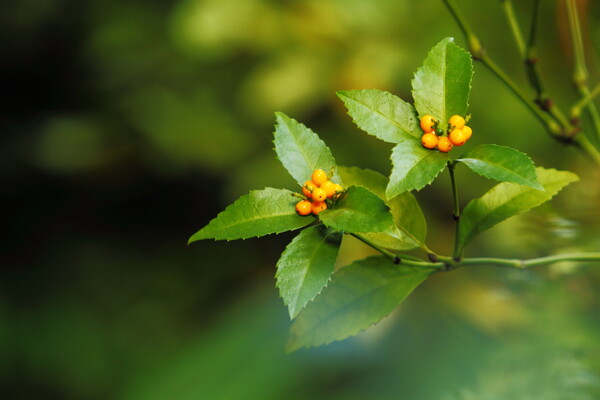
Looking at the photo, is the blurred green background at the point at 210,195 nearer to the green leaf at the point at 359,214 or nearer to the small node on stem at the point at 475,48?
the small node on stem at the point at 475,48

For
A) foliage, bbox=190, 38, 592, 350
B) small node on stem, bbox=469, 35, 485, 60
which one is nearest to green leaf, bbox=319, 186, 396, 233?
Answer: foliage, bbox=190, 38, 592, 350

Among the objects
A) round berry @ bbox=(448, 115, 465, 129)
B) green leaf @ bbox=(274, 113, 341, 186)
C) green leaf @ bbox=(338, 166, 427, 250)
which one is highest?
green leaf @ bbox=(274, 113, 341, 186)

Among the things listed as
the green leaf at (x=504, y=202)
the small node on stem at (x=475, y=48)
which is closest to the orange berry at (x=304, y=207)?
the green leaf at (x=504, y=202)

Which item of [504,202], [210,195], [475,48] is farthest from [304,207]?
[210,195]

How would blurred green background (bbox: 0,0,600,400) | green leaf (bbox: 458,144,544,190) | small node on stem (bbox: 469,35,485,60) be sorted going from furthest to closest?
blurred green background (bbox: 0,0,600,400) → small node on stem (bbox: 469,35,485,60) → green leaf (bbox: 458,144,544,190)

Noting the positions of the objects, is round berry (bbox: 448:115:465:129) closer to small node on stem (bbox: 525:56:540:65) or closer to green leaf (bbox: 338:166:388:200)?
green leaf (bbox: 338:166:388:200)

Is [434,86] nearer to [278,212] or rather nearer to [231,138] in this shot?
[278,212]

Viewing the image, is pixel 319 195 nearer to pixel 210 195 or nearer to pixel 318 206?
pixel 318 206

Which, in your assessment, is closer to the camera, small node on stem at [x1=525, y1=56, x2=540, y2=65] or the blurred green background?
small node on stem at [x1=525, y1=56, x2=540, y2=65]
